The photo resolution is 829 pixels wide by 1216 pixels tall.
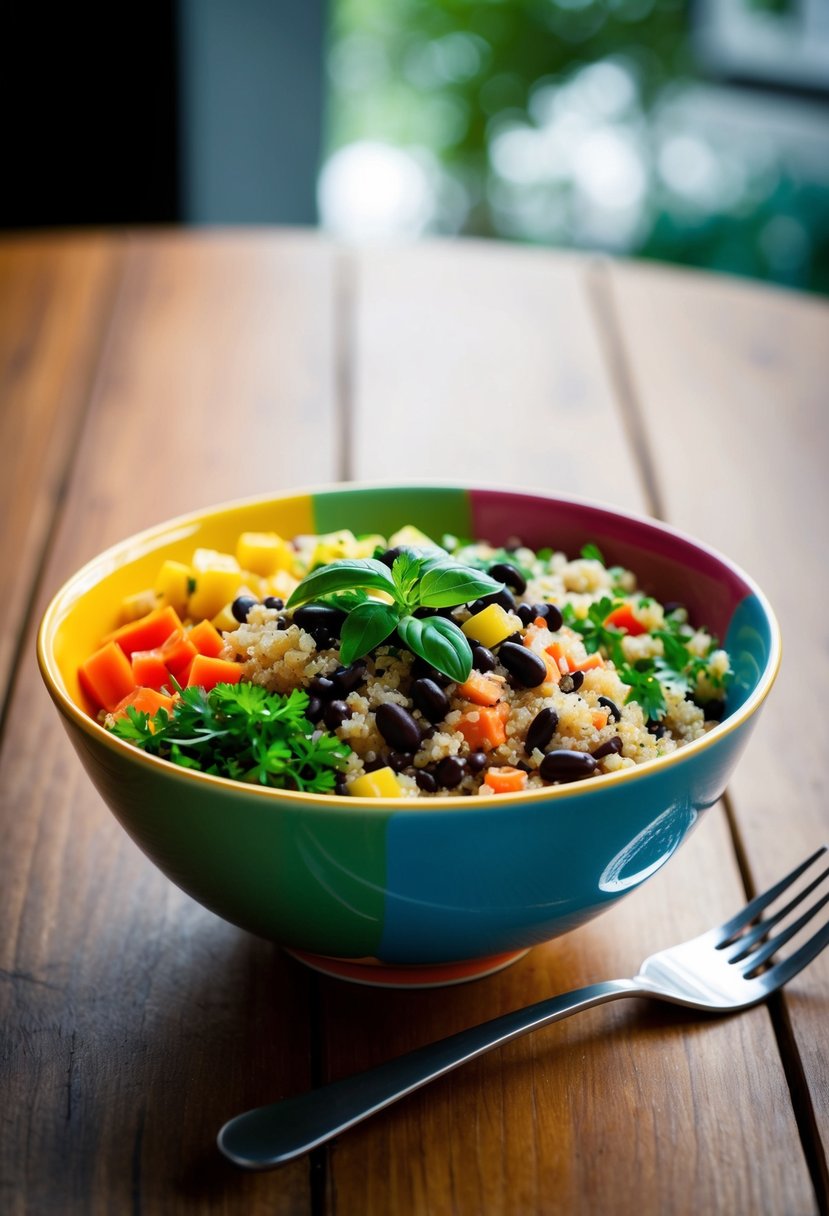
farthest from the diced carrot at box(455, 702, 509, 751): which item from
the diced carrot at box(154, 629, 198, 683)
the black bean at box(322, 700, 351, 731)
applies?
the diced carrot at box(154, 629, 198, 683)

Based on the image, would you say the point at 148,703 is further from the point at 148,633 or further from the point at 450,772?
the point at 450,772

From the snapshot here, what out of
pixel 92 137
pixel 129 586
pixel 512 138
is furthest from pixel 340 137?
pixel 129 586

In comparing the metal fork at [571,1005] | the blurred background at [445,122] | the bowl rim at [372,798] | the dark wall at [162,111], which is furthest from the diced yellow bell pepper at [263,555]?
the dark wall at [162,111]

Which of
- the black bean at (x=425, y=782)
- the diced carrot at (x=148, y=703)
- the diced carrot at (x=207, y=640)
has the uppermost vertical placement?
the black bean at (x=425, y=782)

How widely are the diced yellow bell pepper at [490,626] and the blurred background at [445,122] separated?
9.30ft

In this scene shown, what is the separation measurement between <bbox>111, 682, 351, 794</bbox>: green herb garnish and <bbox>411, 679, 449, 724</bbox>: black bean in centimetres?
8

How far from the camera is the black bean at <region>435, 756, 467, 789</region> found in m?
1.12

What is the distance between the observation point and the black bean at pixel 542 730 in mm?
1167

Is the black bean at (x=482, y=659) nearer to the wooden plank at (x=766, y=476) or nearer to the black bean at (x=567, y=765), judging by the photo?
the black bean at (x=567, y=765)

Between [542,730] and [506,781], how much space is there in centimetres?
7

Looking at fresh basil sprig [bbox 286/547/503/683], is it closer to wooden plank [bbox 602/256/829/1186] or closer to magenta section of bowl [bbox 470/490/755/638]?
magenta section of bowl [bbox 470/490/755/638]

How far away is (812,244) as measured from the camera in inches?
218

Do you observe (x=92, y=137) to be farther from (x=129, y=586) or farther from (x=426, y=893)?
(x=426, y=893)

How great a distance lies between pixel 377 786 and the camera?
110 cm
